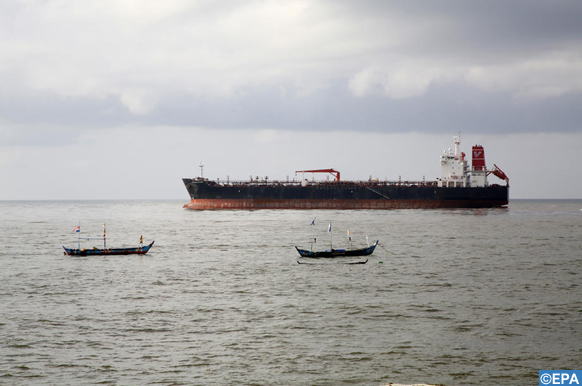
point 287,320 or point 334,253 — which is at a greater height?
point 334,253

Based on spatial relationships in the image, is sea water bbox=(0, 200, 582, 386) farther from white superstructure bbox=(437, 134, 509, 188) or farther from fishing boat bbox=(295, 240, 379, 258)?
white superstructure bbox=(437, 134, 509, 188)

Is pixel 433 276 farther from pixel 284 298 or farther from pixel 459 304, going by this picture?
pixel 284 298

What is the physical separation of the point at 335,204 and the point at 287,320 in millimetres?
93539

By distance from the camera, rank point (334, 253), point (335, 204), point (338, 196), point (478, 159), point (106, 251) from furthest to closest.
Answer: point (478, 159) → point (335, 204) → point (338, 196) → point (106, 251) → point (334, 253)

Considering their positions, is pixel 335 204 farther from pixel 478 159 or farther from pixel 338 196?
A: pixel 478 159

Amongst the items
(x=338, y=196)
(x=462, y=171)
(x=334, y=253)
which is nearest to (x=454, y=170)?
(x=462, y=171)

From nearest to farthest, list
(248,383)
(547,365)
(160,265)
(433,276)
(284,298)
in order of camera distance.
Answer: (248,383)
(547,365)
(284,298)
(433,276)
(160,265)

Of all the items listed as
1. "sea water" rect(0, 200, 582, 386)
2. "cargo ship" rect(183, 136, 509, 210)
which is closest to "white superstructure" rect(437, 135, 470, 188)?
"cargo ship" rect(183, 136, 509, 210)

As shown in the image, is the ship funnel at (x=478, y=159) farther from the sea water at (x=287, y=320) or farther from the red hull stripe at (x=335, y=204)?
the sea water at (x=287, y=320)

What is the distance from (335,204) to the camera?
117 metres

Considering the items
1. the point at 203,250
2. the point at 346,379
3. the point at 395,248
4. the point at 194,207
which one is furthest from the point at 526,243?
the point at 194,207

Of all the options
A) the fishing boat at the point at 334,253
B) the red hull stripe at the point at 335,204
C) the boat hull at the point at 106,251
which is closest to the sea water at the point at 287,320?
the fishing boat at the point at 334,253

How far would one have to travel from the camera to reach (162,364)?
1802 cm

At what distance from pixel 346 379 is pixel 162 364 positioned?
575 cm
